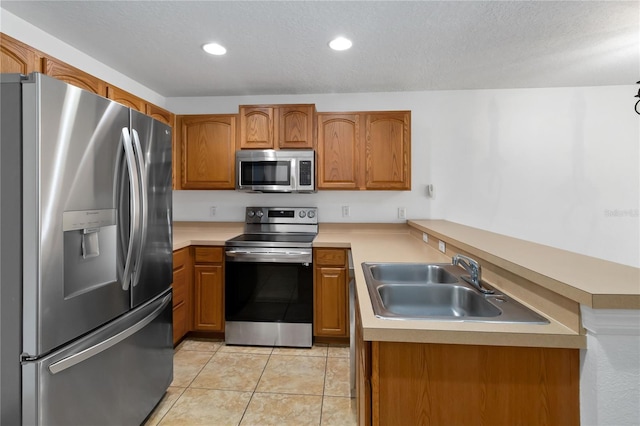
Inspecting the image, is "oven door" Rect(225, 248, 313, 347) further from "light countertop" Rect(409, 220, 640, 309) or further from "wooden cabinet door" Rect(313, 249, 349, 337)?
"light countertop" Rect(409, 220, 640, 309)

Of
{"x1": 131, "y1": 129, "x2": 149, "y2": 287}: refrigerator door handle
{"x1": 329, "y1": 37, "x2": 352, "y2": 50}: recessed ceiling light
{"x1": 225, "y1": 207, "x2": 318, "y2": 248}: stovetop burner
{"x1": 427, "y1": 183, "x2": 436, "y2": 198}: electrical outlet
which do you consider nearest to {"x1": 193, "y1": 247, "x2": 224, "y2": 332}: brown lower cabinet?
{"x1": 225, "y1": 207, "x2": 318, "y2": 248}: stovetop burner

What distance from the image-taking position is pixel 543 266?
3.38 feet

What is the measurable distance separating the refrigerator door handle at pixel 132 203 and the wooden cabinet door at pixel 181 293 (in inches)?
36.5

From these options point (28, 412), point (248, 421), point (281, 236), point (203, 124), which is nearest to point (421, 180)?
point (281, 236)

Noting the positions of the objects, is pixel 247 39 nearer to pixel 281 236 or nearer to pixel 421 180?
pixel 281 236

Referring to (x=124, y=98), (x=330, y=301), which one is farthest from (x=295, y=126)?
(x=330, y=301)

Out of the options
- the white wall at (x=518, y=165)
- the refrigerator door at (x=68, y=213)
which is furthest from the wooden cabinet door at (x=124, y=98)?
the refrigerator door at (x=68, y=213)

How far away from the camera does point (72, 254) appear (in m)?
1.14

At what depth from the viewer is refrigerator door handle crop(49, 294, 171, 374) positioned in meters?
1.09

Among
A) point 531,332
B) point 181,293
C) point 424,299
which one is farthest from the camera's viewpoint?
point 181,293

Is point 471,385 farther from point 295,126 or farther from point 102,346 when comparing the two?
point 295,126

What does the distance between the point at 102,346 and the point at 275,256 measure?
133 centimetres

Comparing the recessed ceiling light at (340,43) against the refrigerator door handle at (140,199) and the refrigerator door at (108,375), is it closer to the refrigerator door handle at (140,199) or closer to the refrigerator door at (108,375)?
the refrigerator door handle at (140,199)

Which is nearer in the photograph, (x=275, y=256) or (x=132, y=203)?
(x=132, y=203)
